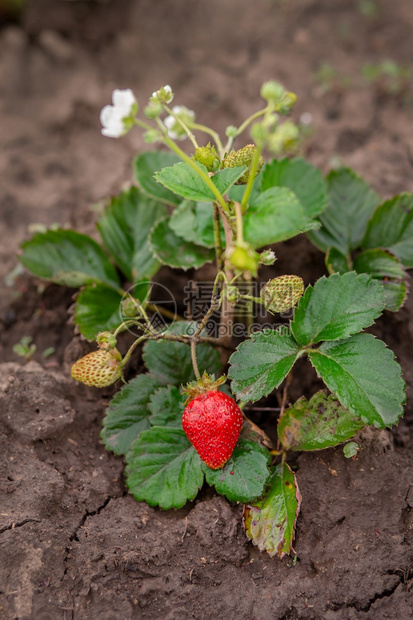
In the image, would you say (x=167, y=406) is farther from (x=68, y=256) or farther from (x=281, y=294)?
(x=68, y=256)

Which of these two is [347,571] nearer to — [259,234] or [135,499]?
[135,499]

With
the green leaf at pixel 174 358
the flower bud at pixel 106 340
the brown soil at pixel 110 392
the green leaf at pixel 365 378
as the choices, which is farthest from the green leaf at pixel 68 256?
the green leaf at pixel 365 378

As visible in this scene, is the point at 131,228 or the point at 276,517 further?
the point at 131,228

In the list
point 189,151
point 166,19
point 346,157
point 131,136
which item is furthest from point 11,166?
point 346,157

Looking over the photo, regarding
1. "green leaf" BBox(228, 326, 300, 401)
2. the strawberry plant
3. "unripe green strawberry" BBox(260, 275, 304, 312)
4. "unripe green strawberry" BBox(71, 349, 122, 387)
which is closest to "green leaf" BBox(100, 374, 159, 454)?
the strawberry plant

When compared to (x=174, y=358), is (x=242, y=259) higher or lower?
higher

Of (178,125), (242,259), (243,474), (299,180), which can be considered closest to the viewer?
(242,259)

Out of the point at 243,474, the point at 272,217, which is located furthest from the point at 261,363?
the point at 272,217
